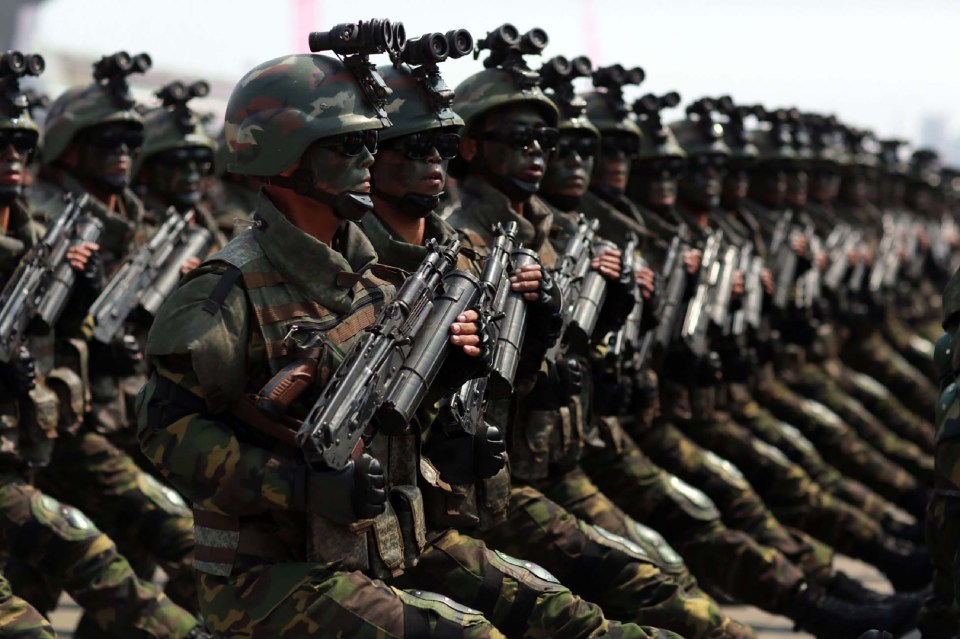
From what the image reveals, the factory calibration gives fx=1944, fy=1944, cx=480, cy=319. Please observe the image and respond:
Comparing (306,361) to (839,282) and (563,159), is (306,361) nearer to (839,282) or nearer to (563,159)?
(563,159)

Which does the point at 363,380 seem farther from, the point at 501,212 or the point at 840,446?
the point at 840,446

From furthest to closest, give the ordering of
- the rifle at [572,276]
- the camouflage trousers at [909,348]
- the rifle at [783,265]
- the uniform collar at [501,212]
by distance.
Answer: the camouflage trousers at [909,348] → the rifle at [783,265] → the uniform collar at [501,212] → the rifle at [572,276]

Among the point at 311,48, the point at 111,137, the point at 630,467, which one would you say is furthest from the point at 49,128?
the point at 311,48

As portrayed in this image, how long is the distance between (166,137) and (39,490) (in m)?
3.46

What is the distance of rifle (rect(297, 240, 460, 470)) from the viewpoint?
4.82 m

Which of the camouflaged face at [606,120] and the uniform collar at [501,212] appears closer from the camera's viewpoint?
Answer: the uniform collar at [501,212]

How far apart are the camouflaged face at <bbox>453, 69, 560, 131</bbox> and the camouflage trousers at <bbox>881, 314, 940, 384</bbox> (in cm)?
952

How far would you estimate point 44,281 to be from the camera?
845 centimetres

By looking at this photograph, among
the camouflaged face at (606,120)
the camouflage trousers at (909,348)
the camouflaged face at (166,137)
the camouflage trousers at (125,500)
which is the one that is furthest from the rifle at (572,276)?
the camouflage trousers at (909,348)

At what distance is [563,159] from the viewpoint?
29.6 feet

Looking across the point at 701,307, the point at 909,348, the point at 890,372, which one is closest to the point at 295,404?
the point at 701,307

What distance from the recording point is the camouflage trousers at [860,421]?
14227 mm

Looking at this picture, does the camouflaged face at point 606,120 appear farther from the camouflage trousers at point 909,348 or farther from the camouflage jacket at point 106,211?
the camouflage trousers at point 909,348

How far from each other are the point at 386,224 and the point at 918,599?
15.2 ft
